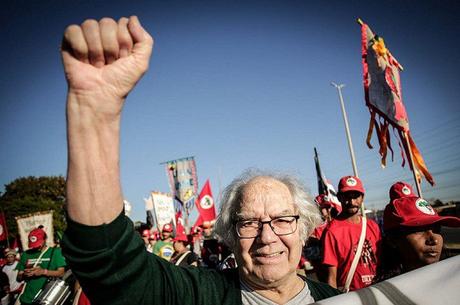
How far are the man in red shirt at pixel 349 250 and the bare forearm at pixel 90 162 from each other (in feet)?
8.86

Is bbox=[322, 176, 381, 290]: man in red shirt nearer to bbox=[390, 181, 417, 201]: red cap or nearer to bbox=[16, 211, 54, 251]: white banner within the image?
bbox=[390, 181, 417, 201]: red cap

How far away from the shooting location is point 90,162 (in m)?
0.86

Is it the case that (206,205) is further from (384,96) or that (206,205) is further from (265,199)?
(265,199)

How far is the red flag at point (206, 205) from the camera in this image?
1143cm

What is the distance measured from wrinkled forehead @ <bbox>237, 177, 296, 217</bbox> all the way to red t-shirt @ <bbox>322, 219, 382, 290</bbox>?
162 centimetres

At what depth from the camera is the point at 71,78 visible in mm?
846

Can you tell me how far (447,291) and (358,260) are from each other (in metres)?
2.23

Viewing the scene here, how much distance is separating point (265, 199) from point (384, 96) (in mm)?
3222

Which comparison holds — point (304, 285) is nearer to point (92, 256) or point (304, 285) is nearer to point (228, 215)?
point (228, 215)

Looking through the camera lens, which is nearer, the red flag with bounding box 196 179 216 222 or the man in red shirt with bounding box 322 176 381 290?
the man in red shirt with bounding box 322 176 381 290

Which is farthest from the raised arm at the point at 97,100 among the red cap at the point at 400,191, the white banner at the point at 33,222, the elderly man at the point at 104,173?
the white banner at the point at 33,222

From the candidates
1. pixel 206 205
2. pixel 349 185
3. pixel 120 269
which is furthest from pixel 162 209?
pixel 120 269

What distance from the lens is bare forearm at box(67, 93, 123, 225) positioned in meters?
0.85

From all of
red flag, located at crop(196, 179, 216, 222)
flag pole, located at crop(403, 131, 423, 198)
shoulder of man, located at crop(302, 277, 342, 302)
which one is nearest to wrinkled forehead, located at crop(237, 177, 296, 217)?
shoulder of man, located at crop(302, 277, 342, 302)
